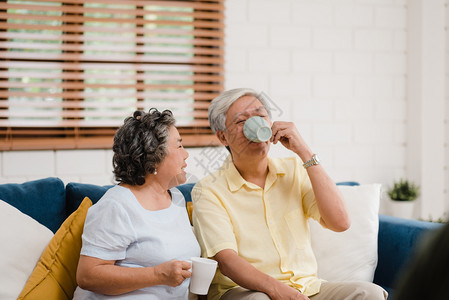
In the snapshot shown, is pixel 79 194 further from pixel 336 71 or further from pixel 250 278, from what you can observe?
pixel 336 71

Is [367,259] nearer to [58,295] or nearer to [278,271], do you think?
[278,271]

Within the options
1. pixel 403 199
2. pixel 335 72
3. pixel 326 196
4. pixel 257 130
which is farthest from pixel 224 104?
pixel 403 199

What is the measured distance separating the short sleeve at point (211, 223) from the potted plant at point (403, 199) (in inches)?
69.1

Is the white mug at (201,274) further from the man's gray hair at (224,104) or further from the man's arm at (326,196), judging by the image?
the man's gray hair at (224,104)

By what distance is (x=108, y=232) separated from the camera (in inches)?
56.1

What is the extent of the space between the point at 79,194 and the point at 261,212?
2.51 ft

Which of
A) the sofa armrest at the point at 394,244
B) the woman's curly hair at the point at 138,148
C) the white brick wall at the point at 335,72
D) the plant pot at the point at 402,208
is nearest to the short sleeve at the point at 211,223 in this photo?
the woman's curly hair at the point at 138,148

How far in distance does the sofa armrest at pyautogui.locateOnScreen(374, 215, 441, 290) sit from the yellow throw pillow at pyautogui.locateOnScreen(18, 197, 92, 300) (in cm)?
131

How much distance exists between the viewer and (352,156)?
3.11 metres

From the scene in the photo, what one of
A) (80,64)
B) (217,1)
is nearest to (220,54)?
(217,1)

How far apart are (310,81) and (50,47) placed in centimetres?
158

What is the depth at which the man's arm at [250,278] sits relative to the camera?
154cm

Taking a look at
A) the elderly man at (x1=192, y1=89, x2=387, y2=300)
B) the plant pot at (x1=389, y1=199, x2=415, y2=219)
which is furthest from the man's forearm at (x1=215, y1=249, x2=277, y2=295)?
the plant pot at (x1=389, y1=199, x2=415, y2=219)

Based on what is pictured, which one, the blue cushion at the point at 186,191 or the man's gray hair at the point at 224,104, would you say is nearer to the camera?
the man's gray hair at the point at 224,104
